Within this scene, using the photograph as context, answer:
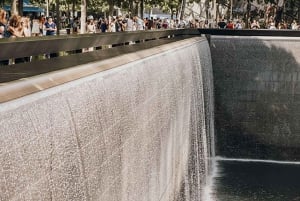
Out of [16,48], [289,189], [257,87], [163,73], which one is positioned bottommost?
[289,189]

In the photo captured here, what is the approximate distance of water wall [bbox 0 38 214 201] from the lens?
10.00ft

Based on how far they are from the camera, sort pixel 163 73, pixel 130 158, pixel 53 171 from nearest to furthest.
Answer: pixel 53 171 → pixel 130 158 → pixel 163 73

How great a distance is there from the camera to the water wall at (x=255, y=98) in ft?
61.8

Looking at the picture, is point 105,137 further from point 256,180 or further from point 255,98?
point 255,98

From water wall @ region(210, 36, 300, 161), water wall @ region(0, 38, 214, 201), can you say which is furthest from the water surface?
water wall @ region(0, 38, 214, 201)

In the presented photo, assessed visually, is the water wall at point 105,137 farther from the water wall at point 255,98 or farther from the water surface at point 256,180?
the water wall at point 255,98

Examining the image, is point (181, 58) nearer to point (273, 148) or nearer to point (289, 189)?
point (289, 189)

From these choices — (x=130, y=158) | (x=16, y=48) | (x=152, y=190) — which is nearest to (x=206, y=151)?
(x=152, y=190)

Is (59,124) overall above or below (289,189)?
above

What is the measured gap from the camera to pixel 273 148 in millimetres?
19047

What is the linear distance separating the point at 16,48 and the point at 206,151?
439 inches

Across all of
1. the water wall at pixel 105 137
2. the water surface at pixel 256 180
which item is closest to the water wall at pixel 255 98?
the water surface at pixel 256 180

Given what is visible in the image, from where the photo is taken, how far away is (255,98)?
62.1 feet

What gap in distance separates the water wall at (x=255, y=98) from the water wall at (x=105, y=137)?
778 cm
